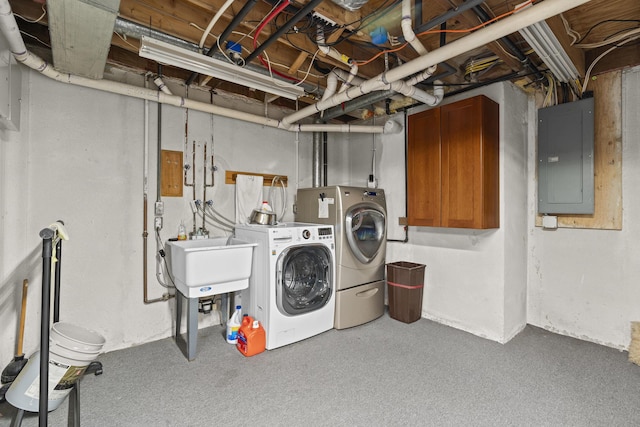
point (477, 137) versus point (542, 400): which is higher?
point (477, 137)

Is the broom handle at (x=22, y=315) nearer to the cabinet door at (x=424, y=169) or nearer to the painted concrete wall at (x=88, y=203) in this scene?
the painted concrete wall at (x=88, y=203)

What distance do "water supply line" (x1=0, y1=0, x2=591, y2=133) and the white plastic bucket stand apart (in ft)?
5.75

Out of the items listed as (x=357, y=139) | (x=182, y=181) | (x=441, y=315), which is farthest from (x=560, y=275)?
(x=182, y=181)

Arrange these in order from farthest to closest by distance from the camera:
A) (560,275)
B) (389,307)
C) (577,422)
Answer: (389,307) < (560,275) < (577,422)

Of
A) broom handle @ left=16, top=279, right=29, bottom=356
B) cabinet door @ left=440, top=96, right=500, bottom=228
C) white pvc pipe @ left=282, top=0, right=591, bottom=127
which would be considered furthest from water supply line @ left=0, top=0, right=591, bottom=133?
broom handle @ left=16, top=279, right=29, bottom=356

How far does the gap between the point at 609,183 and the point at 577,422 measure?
6.67 feet

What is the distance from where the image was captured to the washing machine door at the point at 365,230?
10.4 ft

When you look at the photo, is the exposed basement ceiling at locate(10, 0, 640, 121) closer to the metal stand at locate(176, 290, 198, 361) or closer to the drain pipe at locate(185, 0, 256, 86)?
the drain pipe at locate(185, 0, 256, 86)

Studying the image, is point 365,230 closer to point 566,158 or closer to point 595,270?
point 566,158

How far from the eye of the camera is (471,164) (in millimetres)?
2793

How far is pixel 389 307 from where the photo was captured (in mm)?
3459

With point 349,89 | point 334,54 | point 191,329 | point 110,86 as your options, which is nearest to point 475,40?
point 334,54

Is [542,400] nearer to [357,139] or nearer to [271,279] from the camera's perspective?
[271,279]

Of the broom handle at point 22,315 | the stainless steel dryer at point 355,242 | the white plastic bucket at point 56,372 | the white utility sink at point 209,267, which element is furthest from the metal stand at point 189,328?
the stainless steel dryer at point 355,242
